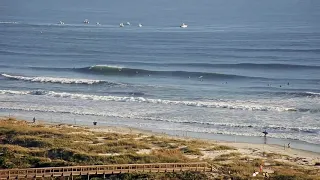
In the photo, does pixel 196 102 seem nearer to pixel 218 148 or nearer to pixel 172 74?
pixel 172 74

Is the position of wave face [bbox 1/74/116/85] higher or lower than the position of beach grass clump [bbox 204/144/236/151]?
higher

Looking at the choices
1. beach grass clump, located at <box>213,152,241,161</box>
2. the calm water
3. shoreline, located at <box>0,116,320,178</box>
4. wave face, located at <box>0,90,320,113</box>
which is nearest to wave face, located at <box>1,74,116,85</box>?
the calm water

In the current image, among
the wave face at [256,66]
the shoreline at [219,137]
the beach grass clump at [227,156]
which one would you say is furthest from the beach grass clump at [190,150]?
the wave face at [256,66]

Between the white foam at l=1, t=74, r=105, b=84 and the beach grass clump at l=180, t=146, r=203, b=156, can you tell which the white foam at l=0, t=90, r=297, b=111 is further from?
the beach grass clump at l=180, t=146, r=203, b=156

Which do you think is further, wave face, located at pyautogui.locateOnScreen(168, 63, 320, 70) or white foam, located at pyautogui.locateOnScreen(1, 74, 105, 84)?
wave face, located at pyautogui.locateOnScreen(168, 63, 320, 70)

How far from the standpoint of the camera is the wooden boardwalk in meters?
38.7

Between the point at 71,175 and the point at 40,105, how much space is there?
100 feet

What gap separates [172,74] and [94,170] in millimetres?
49671

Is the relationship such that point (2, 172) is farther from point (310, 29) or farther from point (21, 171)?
point (310, 29)

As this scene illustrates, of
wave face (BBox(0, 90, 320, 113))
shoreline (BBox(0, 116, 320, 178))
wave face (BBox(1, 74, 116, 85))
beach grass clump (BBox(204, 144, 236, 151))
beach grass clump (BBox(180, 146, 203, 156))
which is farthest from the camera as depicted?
wave face (BBox(1, 74, 116, 85))

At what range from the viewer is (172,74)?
3479 inches

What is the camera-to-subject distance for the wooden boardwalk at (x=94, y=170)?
38675 millimetres

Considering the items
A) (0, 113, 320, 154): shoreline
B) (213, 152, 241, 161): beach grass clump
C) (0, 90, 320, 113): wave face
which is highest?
(0, 90, 320, 113): wave face

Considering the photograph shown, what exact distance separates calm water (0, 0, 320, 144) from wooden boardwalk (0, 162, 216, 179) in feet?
51.3
